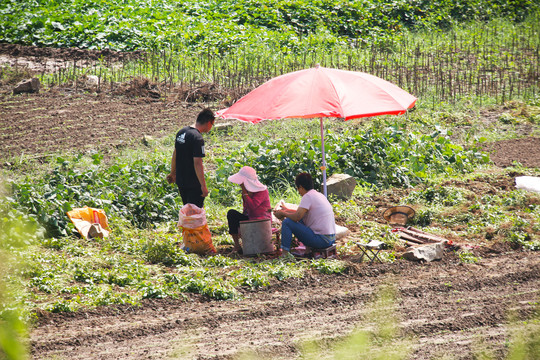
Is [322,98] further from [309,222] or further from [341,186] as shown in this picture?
[341,186]

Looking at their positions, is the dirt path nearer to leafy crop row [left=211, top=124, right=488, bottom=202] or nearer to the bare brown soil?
the bare brown soil

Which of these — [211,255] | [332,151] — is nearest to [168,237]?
[211,255]

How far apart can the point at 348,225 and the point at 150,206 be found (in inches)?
105

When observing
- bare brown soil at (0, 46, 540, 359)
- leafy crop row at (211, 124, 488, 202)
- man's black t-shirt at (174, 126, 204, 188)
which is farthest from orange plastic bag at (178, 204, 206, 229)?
leafy crop row at (211, 124, 488, 202)

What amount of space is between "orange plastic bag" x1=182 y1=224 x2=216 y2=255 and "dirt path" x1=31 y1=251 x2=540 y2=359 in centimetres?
120

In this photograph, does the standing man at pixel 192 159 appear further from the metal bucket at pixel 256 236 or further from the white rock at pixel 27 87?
the white rock at pixel 27 87

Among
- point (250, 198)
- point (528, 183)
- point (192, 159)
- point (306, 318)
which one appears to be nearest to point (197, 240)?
point (250, 198)

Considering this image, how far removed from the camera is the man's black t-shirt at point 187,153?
6.71 metres

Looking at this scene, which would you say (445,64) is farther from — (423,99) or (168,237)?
(168,237)

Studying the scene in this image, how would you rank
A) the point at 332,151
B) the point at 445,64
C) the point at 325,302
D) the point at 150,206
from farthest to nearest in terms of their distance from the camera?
the point at 445,64 < the point at 332,151 < the point at 150,206 < the point at 325,302

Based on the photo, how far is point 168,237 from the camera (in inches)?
276

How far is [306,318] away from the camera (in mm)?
5230

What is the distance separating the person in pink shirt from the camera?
672cm

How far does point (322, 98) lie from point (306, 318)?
8.16 ft
